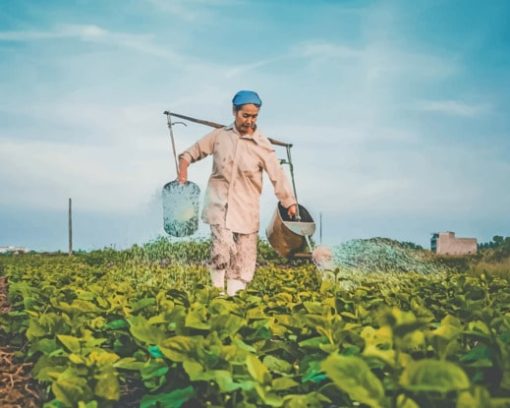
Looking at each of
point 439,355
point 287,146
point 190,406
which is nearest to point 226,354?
point 190,406

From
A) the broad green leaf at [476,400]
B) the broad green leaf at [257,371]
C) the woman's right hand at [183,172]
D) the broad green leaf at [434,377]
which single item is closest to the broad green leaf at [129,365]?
the broad green leaf at [257,371]

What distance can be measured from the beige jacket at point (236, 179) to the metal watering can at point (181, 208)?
46 centimetres

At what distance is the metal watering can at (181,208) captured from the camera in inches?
305

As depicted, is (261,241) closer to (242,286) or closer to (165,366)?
(242,286)

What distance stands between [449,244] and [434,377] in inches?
731

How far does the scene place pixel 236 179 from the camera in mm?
7207

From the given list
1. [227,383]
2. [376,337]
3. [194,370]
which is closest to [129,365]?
[194,370]

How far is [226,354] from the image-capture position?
2416mm

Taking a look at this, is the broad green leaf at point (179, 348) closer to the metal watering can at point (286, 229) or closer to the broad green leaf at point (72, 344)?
the broad green leaf at point (72, 344)

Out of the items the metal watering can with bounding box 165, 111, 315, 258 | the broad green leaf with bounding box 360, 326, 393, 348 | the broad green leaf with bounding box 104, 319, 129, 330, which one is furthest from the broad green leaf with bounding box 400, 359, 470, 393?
the metal watering can with bounding box 165, 111, 315, 258

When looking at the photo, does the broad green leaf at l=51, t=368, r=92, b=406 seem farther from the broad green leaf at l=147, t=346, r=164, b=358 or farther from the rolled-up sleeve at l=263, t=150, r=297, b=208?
the rolled-up sleeve at l=263, t=150, r=297, b=208

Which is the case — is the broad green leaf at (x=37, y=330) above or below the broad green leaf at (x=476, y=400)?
above

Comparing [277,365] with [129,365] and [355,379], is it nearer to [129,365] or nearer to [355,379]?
[129,365]

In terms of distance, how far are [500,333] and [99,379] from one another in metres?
1.37
